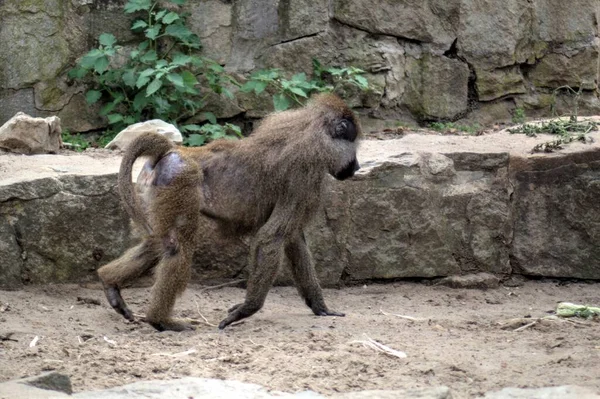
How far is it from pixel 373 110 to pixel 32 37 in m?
3.55

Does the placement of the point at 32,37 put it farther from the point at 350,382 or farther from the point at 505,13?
the point at 350,382

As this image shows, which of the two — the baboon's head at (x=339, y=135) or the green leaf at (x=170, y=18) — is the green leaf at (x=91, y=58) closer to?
the green leaf at (x=170, y=18)

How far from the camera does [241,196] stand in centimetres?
670

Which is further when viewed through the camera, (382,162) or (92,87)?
(92,87)

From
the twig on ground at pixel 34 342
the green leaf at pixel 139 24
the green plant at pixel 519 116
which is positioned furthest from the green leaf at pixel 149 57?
the twig on ground at pixel 34 342

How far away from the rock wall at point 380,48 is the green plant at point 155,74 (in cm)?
20

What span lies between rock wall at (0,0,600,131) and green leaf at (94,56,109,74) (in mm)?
499

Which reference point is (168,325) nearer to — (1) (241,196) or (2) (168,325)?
(2) (168,325)

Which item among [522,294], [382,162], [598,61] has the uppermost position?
[598,61]

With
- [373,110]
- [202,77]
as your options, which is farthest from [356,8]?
[202,77]

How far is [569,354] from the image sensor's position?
18.5ft

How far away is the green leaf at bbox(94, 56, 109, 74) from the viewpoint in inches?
356

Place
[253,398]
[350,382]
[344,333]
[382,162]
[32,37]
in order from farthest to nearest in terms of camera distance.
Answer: [32,37] < [382,162] < [344,333] < [350,382] < [253,398]

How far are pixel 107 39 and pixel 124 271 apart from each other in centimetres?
344
